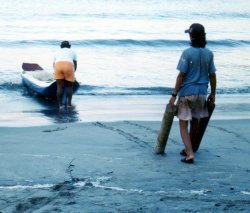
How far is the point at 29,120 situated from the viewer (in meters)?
11.2

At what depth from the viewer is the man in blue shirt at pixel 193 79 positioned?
6.40 metres

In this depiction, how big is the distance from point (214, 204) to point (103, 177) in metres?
1.41

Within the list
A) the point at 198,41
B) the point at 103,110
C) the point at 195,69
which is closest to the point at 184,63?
the point at 195,69

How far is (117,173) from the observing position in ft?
19.5

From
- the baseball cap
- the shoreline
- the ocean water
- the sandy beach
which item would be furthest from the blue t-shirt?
the ocean water

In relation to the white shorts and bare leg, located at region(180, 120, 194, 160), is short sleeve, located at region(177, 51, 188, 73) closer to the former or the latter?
the white shorts

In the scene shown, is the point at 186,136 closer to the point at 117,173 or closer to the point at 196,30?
the point at 117,173

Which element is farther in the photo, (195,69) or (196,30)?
(195,69)

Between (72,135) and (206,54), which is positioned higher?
(206,54)

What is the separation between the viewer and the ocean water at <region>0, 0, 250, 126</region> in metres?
13.3

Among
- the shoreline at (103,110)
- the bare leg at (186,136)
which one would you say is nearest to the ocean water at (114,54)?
the shoreline at (103,110)

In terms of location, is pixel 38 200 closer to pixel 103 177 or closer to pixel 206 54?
pixel 103 177

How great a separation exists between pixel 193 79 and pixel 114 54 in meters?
22.7

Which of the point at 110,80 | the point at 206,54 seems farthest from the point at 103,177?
the point at 110,80
